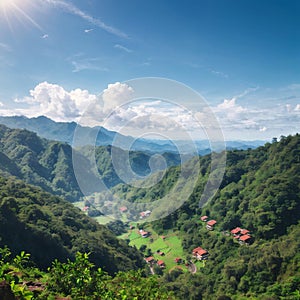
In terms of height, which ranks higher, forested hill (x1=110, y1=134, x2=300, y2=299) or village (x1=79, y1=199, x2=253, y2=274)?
forested hill (x1=110, y1=134, x2=300, y2=299)

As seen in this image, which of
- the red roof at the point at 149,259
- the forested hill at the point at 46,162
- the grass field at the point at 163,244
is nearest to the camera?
the red roof at the point at 149,259

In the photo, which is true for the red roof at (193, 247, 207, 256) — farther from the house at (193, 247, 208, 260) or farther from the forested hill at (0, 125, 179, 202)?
the forested hill at (0, 125, 179, 202)

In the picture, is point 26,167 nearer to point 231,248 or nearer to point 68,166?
point 68,166

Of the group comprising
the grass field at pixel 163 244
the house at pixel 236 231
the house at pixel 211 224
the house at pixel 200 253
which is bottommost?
the grass field at pixel 163 244

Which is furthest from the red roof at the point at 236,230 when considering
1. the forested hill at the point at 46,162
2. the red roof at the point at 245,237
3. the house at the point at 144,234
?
the forested hill at the point at 46,162

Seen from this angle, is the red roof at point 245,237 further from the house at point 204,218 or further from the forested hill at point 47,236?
the forested hill at point 47,236

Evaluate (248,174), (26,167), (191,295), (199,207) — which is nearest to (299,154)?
(248,174)

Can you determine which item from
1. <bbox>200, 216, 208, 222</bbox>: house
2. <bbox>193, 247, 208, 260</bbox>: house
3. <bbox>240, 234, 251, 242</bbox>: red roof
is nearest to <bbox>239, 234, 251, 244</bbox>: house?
<bbox>240, 234, 251, 242</bbox>: red roof

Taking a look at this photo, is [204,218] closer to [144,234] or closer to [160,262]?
[144,234]
